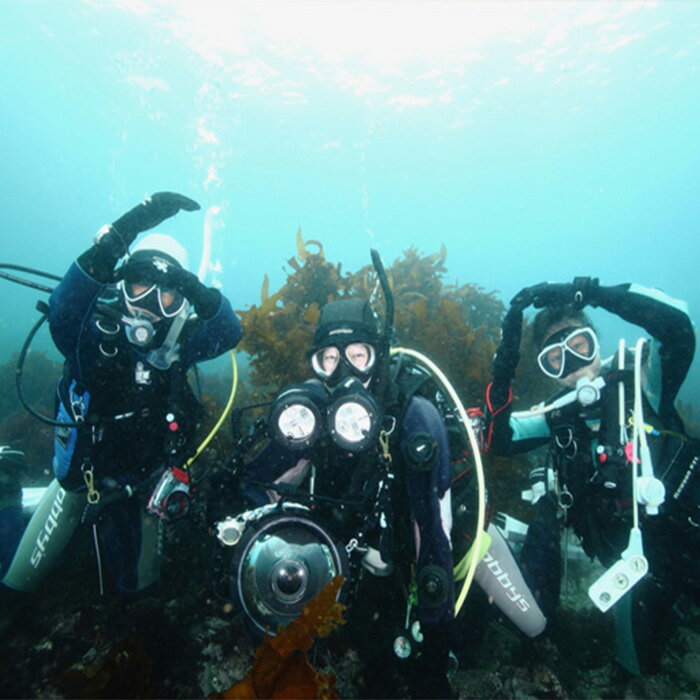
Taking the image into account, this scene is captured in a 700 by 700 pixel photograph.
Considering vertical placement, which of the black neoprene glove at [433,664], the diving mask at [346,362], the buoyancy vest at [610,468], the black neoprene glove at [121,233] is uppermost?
the black neoprene glove at [121,233]

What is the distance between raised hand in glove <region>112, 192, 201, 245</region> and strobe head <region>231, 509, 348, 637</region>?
2.67 metres

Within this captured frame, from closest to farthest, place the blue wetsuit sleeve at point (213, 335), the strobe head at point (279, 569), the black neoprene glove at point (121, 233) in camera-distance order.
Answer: the strobe head at point (279, 569)
the black neoprene glove at point (121, 233)
the blue wetsuit sleeve at point (213, 335)

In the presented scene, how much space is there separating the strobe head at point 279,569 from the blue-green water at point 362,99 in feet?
59.2

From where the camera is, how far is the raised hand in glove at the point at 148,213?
3155mm

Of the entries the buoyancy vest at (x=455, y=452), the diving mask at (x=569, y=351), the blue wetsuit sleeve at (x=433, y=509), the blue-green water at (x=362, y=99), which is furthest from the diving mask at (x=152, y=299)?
the blue-green water at (x=362, y=99)

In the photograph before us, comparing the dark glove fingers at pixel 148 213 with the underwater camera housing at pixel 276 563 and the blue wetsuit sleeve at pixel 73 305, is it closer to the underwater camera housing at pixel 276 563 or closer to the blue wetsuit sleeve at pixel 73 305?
the blue wetsuit sleeve at pixel 73 305

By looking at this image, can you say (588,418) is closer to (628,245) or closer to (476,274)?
(476,274)

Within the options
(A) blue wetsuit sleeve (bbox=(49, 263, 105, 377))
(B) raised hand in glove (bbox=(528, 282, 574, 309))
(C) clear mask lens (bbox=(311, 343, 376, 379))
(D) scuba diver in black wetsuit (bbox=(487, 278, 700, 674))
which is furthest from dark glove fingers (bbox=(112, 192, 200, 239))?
(D) scuba diver in black wetsuit (bbox=(487, 278, 700, 674))

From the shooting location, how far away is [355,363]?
2957mm

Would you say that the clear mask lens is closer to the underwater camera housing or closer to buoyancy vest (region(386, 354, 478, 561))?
buoyancy vest (region(386, 354, 478, 561))

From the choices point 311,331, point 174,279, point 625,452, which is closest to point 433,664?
point 625,452

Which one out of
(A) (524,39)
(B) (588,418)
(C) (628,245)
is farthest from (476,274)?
(B) (588,418)

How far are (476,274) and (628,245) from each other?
206ft

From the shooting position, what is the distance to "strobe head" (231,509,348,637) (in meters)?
2.00
